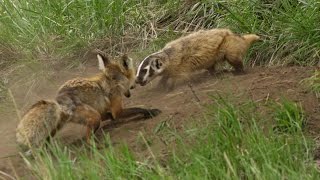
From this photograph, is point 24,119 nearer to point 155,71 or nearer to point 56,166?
point 56,166

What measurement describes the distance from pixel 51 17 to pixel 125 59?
2.58 meters

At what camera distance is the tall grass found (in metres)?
8.44

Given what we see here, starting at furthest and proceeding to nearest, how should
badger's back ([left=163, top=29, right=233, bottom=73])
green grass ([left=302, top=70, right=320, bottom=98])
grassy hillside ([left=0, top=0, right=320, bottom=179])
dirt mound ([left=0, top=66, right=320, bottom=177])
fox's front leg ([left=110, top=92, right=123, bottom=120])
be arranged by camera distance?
badger's back ([left=163, top=29, right=233, bottom=73]) → fox's front leg ([left=110, top=92, right=123, bottom=120]) → green grass ([left=302, top=70, right=320, bottom=98]) → dirt mound ([left=0, top=66, right=320, bottom=177]) → grassy hillside ([left=0, top=0, right=320, bottom=179])

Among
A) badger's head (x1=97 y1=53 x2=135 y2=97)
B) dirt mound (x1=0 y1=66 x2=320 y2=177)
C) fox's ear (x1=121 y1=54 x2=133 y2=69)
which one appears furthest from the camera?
fox's ear (x1=121 y1=54 x2=133 y2=69)

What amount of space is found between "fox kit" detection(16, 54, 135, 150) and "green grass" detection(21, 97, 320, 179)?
0.52 meters

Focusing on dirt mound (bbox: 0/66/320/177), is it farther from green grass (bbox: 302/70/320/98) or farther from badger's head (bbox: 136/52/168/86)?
badger's head (bbox: 136/52/168/86)

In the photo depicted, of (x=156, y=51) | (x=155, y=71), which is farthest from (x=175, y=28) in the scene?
(x=155, y=71)

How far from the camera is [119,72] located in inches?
282

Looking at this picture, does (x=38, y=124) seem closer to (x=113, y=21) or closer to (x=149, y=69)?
(x=149, y=69)

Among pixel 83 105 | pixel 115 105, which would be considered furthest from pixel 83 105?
pixel 115 105

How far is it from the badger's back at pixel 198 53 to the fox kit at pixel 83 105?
778 millimetres

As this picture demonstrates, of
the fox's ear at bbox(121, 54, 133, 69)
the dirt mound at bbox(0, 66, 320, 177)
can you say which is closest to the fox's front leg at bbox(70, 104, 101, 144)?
the dirt mound at bbox(0, 66, 320, 177)

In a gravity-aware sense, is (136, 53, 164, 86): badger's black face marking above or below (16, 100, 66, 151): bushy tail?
below

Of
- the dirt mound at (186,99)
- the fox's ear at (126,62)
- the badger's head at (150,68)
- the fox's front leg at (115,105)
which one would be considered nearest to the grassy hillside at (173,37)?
the dirt mound at (186,99)
